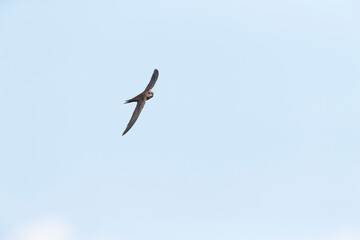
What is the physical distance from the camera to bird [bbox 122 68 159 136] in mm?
68225

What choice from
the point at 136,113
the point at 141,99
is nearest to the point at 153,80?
the point at 141,99

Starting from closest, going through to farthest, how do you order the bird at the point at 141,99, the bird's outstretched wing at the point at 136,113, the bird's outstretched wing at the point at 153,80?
1. the bird's outstretched wing at the point at 136,113
2. the bird at the point at 141,99
3. the bird's outstretched wing at the point at 153,80

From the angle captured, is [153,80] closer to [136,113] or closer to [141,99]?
[141,99]

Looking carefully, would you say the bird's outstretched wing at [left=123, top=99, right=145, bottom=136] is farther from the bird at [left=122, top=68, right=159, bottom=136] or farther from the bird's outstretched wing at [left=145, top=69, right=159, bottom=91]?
the bird's outstretched wing at [left=145, top=69, right=159, bottom=91]

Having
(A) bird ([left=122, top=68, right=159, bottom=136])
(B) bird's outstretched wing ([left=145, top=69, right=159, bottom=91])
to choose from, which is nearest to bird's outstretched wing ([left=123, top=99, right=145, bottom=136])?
(A) bird ([left=122, top=68, right=159, bottom=136])

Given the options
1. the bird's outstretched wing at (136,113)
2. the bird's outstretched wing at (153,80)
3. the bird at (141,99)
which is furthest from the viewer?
the bird's outstretched wing at (153,80)

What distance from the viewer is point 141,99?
72.2 meters

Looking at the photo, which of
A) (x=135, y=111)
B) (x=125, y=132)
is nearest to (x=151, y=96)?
(x=135, y=111)

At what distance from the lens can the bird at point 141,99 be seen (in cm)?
6822

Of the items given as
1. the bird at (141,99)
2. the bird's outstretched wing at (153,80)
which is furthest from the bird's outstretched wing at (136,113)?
the bird's outstretched wing at (153,80)

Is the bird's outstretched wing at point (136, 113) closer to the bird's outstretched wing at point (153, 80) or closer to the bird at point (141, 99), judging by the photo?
the bird at point (141, 99)

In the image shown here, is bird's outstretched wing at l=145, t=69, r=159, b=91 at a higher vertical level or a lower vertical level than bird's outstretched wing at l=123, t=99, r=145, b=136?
higher

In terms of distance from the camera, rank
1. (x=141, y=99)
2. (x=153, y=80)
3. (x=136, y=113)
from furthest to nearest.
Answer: (x=153, y=80) → (x=141, y=99) → (x=136, y=113)

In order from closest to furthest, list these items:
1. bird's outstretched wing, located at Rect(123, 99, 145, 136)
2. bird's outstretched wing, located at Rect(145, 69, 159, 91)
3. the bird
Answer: bird's outstretched wing, located at Rect(123, 99, 145, 136) → the bird → bird's outstretched wing, located at Rect(145, 69, 159, 91)
